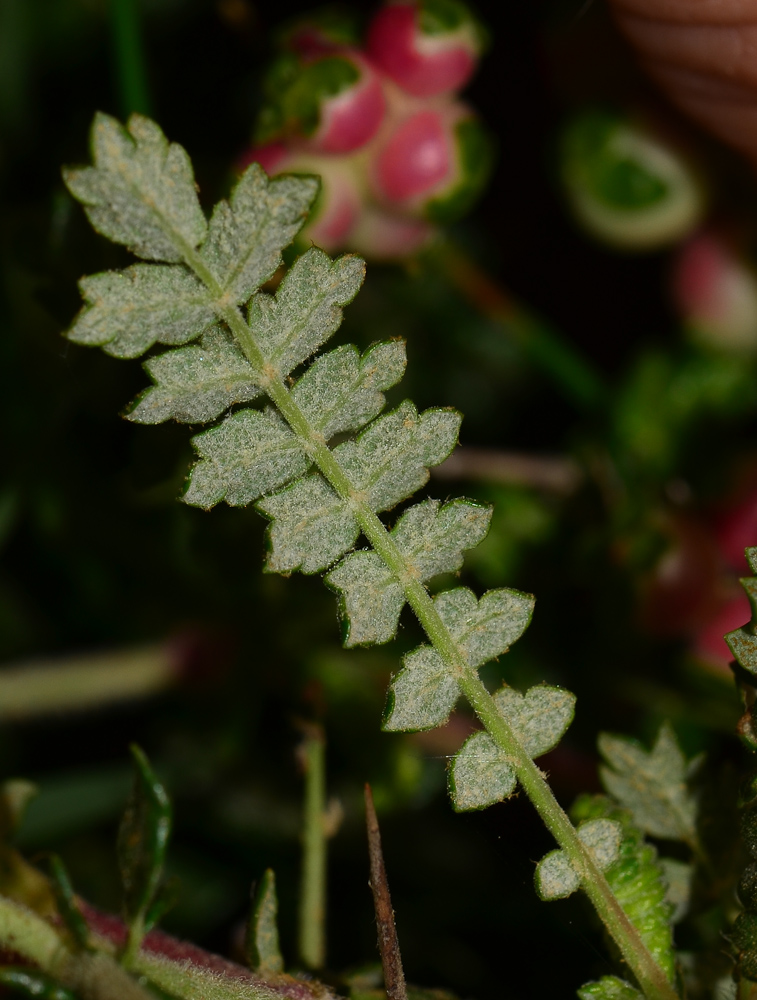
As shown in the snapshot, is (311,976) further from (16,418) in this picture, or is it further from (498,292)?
(498,292)

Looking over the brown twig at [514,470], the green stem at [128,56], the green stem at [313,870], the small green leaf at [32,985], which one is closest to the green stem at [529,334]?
the brown twig at [514,470]

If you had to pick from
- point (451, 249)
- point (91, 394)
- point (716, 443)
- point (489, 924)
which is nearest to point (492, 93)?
point (451, 249)

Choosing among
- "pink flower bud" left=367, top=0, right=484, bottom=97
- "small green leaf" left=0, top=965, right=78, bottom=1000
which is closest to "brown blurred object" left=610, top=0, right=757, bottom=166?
"pink flower bud" left=367, top=0, right=484, bottom=97

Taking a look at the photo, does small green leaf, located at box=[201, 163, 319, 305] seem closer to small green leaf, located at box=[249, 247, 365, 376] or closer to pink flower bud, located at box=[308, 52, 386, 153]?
small green leaf, located at box=[249, 247, 365, 376]

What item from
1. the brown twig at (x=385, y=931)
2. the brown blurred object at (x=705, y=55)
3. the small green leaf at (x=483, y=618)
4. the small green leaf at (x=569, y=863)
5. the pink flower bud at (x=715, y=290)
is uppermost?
→ the brown blurred object at (x=705, y=55)

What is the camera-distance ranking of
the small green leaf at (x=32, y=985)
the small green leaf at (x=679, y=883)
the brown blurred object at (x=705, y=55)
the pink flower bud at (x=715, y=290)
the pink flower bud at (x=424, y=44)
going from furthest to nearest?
the pink flower bud at (x=715, y=290), the pink flower bud at (x=424, y=44), the brown blurred object at (x=705, y=55), the small green leaf at (x=679, y=883), the small green leaf at (x=32, y=985)

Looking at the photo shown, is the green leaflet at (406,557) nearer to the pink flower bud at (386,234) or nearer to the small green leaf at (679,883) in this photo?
the small green leaf at (679,883)
